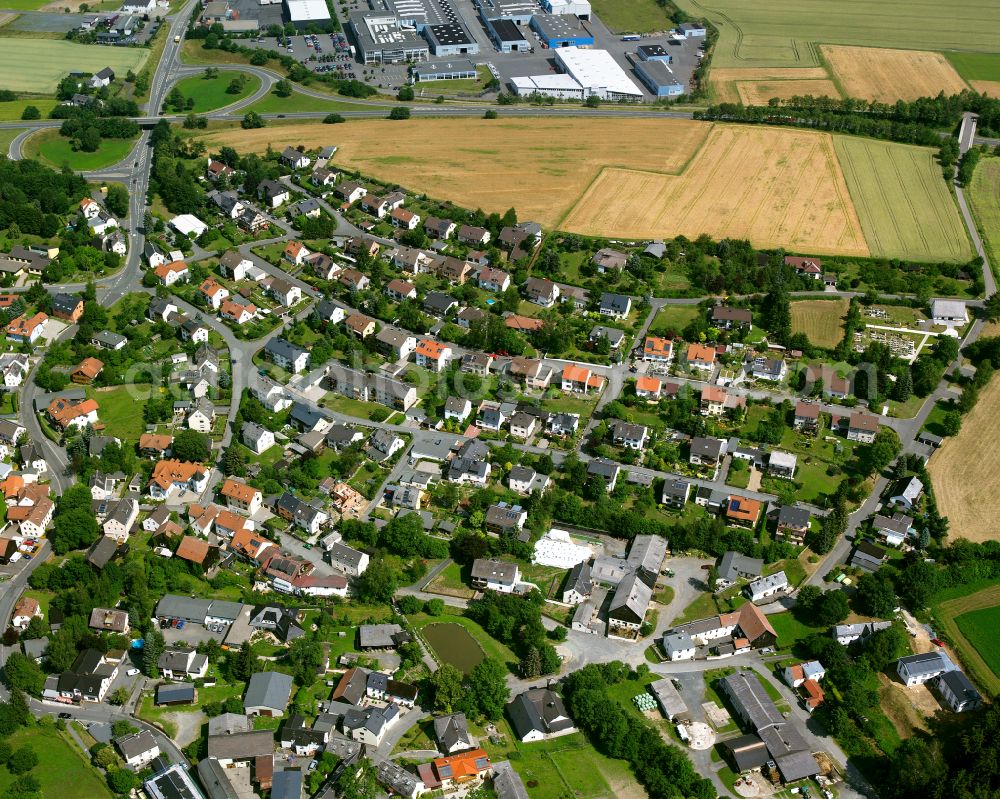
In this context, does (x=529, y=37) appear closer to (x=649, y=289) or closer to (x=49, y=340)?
(x=649, y=289)

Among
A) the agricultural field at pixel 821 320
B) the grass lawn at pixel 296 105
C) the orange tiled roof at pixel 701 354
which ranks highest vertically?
the grass lawn at pixel 296 105

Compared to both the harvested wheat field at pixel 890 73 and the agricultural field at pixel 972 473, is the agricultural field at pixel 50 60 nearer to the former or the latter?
the harvested wheat field at pixel 890 73

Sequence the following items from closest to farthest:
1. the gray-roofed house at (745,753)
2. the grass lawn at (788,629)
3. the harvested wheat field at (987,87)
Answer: the gray-roofed house at (745,753), the grass lawn at (788,629), the harvested wheat field at (987,87)

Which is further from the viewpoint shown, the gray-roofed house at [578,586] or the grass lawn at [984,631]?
the gray-roofed house at [578,586]

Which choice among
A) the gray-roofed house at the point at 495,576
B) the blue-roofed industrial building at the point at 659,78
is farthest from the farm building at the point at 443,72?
the gray-roofed house at the point at 495,576

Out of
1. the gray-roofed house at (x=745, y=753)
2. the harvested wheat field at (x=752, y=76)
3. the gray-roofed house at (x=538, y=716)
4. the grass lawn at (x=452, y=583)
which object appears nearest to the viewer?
the gray-roofed house at (x=745, y=753)

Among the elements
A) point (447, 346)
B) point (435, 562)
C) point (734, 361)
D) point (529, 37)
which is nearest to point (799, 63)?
point (529, 37)

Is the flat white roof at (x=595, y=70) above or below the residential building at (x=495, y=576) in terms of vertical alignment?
Result: above

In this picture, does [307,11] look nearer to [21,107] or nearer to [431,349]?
[21,107]
